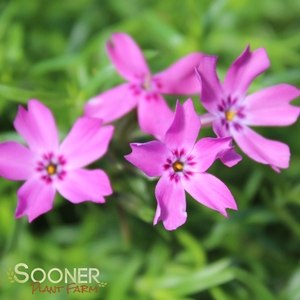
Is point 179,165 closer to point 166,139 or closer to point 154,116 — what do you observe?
point 166,139

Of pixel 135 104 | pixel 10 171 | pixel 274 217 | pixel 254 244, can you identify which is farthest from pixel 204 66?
pixel 254 244

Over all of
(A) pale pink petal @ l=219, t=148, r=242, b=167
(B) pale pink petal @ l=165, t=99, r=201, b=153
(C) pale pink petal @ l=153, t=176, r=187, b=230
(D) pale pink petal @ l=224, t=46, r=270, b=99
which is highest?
(D) pale pink petal @ l=224, t=46, r=270, b=99

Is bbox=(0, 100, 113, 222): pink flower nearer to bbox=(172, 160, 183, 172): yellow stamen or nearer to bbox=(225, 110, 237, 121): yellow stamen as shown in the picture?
bbox=(172, 160, 183, 172): yellow stamen

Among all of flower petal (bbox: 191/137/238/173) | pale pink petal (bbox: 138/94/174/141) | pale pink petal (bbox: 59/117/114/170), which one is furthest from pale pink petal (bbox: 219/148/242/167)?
pale pink petal (bbox: 59/117/114/170)

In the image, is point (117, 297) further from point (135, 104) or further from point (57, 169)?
point (135, 104)

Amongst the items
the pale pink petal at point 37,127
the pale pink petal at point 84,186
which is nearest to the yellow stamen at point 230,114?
the pale pink petal at point 84,186

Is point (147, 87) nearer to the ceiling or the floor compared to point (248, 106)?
nearer to the ceiling

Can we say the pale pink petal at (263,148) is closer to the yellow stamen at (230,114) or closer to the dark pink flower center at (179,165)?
the yellow stamen at (230,114)

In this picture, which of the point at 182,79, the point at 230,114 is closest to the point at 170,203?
the point at 230,114
